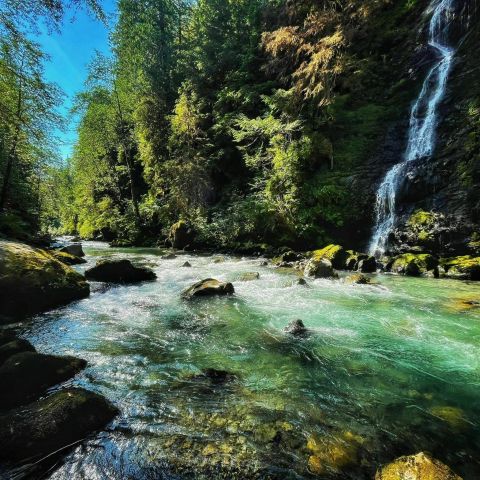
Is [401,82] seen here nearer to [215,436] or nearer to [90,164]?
[215,436]

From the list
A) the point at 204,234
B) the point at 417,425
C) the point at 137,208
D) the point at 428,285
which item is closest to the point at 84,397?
the point at 417,425

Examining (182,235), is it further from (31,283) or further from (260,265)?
(31,283)

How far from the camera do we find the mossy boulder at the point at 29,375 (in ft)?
13.1

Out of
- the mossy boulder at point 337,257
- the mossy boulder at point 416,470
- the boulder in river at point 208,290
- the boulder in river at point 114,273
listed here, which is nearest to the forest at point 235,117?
the mossy boulder at point 337,257

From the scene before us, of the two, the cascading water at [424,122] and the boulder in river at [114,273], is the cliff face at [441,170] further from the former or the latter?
the boulder in river at [114,273]

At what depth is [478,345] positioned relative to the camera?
616 centimetres

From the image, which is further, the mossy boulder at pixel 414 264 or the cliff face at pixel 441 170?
the cliff face at pixel 441 170

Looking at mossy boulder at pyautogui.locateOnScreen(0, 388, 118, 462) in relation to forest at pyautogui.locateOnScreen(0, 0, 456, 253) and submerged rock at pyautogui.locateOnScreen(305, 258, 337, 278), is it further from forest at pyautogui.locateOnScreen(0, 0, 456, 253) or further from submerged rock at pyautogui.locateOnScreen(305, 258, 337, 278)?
submerged rock at pyautogui.locateOnScreen(305, 258, 337, 278)

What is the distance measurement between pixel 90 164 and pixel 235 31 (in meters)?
24.0

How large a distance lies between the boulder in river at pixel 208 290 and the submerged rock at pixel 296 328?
3.25 metres

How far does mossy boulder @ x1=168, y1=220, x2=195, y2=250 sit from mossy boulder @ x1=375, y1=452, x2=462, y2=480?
68.8 feet

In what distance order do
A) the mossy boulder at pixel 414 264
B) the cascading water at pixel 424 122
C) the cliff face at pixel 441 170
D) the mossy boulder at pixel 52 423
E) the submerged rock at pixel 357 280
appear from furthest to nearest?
1. the cascading water at pixel 424 122
2. the cliff face at pixel 441 170
3. the mossy boulder at pixel 414 264
4. the submerged rock at pixel 357 280
5. the mossy boulder at pixel 52 423

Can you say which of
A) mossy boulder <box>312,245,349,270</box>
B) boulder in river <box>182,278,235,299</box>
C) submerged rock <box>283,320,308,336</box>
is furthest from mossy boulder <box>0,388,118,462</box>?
mossy boulder <box>312,245,349,270</box>

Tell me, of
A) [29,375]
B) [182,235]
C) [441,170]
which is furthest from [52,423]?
[182,235]
